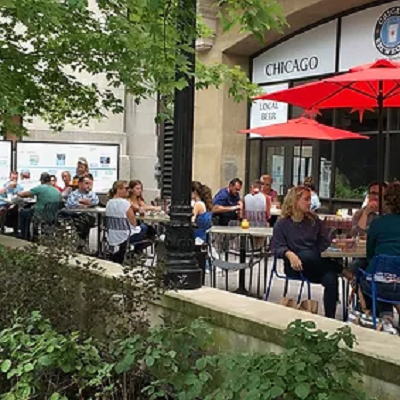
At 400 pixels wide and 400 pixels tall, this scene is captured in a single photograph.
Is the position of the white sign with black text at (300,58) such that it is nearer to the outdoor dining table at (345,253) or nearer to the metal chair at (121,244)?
the metal chair at (121,244)

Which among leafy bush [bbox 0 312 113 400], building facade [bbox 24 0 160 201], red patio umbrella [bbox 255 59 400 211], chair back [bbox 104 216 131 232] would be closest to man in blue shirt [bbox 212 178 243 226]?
chair back [bbox 104 216 131 232]

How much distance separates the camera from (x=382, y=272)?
5.63 meters

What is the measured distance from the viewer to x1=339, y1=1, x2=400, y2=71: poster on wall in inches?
518

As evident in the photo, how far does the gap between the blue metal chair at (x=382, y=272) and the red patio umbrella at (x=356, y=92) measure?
170 cm

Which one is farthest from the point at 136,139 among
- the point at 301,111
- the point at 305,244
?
the point at 305,244

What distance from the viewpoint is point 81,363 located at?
357 cm

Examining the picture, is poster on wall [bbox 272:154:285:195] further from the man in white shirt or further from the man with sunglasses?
the man with sunglasses

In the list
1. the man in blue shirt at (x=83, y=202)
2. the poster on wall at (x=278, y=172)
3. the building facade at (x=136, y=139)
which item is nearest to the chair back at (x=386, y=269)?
the man in blue shirt at (x=83, y=202)

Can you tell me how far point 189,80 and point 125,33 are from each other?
1489 mm

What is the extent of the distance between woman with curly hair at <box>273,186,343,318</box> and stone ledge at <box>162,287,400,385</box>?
1897 millimetres

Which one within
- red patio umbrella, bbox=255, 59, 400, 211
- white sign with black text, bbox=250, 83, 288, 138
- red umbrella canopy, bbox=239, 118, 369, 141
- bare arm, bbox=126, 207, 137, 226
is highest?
white sign with black text, bbox=250, 83, 288, 138

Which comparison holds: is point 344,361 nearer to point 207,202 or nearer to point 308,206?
point 308,206

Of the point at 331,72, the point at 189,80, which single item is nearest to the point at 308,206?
the point at 189,80

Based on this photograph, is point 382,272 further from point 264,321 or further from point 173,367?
point 173,367
